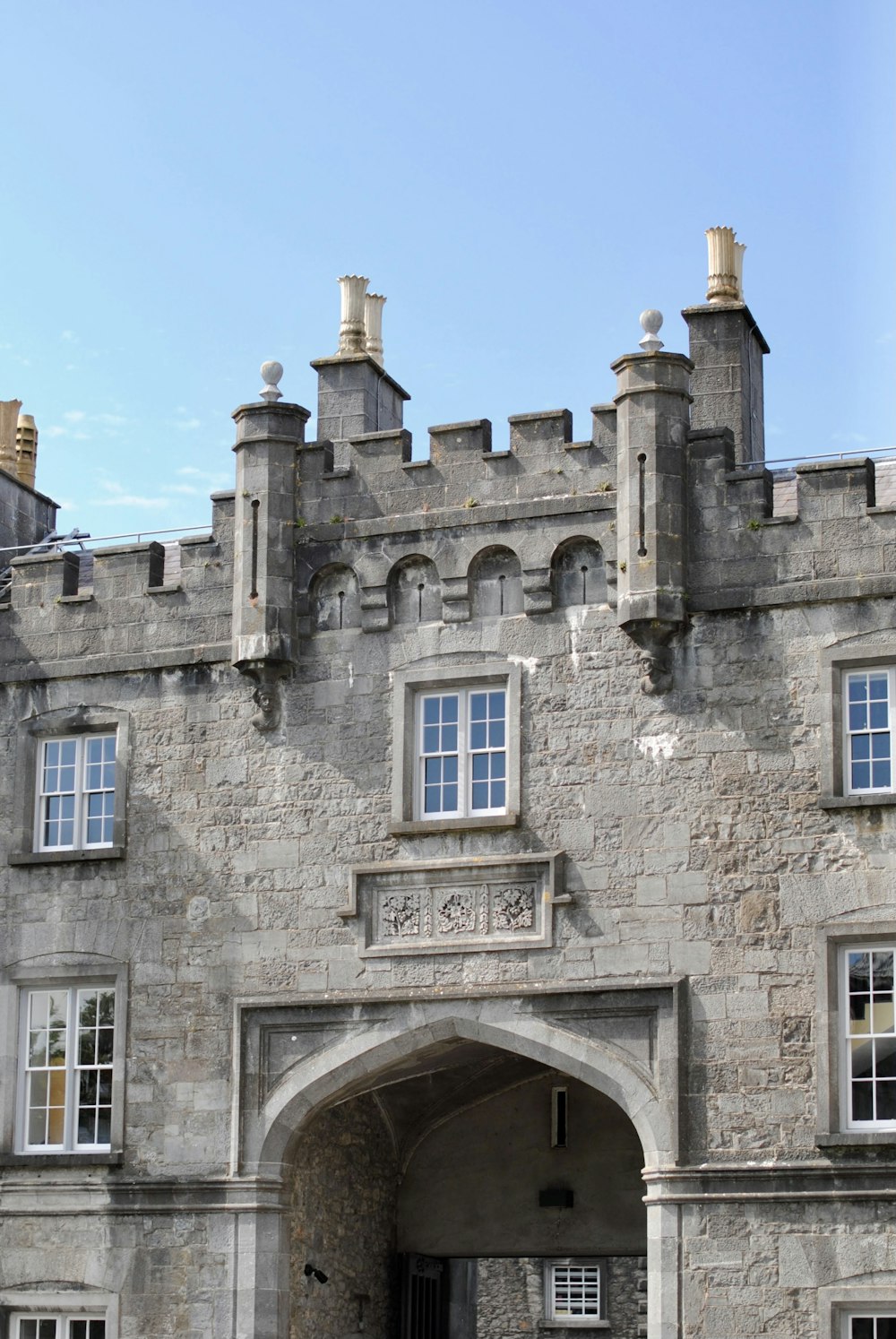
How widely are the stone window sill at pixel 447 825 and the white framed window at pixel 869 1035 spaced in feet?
10.9

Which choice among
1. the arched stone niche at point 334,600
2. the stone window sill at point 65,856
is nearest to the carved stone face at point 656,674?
the arched stone niche at point 334,600

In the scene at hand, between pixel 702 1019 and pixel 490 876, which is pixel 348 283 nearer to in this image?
pixel 490 876

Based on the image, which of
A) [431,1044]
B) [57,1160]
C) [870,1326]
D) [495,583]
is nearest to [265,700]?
[495,583]

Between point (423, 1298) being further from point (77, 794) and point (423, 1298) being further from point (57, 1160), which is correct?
point (77, 794)

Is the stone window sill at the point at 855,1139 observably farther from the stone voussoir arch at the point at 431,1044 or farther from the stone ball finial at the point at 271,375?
the stone ball finial at the point at 271,375

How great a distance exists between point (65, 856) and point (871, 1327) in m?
8.92

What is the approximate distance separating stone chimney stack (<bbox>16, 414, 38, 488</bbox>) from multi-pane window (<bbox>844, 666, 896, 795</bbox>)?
11153 millimetres

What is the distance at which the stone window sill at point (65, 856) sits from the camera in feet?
73.4

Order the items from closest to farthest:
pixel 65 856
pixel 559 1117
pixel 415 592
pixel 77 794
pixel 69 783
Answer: pixel 415 592 → pixel 65 856 → pixel 77 794 → pixel 69 783 → pixel 559 1117

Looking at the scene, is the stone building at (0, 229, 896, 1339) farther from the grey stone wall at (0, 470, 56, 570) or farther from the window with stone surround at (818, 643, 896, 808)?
the grey stone wall at (0, 470, 56, 570)

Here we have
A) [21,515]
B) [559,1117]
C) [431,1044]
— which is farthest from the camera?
[21,515]

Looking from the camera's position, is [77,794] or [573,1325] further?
[573,1325]

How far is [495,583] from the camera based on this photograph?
21625 millimetres

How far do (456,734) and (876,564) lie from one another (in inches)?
167
